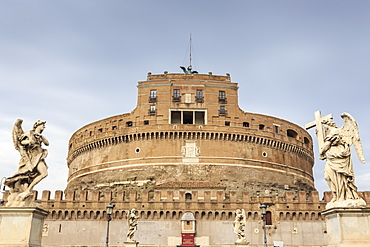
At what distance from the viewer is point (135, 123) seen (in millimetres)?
42219

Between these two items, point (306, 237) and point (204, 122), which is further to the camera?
point (204, 122)

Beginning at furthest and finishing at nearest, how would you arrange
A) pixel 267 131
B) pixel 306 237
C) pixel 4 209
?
1. pixel 267 131
2. pixel 306 237
3. pixel 4 209

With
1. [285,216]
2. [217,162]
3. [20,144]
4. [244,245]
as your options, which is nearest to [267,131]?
[217,162]

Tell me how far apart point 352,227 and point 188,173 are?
107ft

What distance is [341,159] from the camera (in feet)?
24.9

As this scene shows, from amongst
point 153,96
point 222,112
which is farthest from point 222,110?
point 153,96

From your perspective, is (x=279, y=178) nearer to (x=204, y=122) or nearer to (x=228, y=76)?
(x=204, y=122)

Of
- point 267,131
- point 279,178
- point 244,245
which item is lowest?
point 244,245

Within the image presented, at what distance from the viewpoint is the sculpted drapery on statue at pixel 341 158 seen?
7430 millimetres

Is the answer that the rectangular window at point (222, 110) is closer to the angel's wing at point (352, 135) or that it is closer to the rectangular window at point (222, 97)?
the rectangular window at point (222, 97)

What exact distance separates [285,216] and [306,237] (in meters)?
2.30

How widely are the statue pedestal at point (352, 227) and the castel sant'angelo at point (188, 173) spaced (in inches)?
1011

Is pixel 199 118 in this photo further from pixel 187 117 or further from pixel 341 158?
pixel 341 158

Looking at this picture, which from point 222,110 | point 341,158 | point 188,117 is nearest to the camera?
point 341,158
